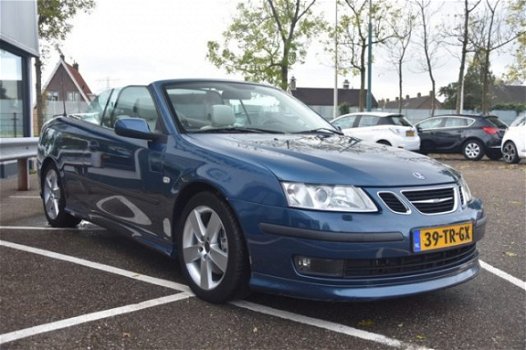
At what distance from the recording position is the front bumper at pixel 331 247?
9.45ft

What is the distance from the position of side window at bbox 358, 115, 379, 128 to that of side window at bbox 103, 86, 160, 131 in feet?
38.1

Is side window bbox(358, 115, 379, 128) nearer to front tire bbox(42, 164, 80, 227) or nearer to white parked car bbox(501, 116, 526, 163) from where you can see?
white parked car bbox(501, 116, 526, 163)

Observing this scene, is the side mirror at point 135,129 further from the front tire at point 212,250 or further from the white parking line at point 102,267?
the white parking line at point 102,267

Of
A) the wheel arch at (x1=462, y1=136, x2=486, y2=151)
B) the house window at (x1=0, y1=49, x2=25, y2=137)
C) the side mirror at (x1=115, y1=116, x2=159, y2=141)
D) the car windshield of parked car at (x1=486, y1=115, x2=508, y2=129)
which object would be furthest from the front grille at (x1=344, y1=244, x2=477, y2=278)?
the car windshield of parked car at (x1=486, y1=115, x2=508, y2=129)

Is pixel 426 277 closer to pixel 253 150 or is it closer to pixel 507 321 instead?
pixel 507 321

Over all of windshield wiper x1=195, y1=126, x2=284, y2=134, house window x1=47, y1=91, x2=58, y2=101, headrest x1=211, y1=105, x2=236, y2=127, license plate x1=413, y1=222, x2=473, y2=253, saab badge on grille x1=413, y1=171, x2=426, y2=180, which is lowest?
license plate x1=413, y1=222, x2=473, y2=253

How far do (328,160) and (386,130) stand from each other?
12405 millimetres

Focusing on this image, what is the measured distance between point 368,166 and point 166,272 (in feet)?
5.95

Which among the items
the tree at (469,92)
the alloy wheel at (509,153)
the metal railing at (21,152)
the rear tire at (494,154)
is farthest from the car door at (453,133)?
the tree at (469,92)

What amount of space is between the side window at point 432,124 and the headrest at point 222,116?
46.1 feet

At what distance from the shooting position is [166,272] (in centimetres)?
413

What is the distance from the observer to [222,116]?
4.12 m

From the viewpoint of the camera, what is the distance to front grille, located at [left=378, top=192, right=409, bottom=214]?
3.00 m

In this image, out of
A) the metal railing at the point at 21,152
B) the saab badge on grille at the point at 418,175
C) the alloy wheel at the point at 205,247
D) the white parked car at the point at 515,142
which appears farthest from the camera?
the white parked car at the point at 515,142
